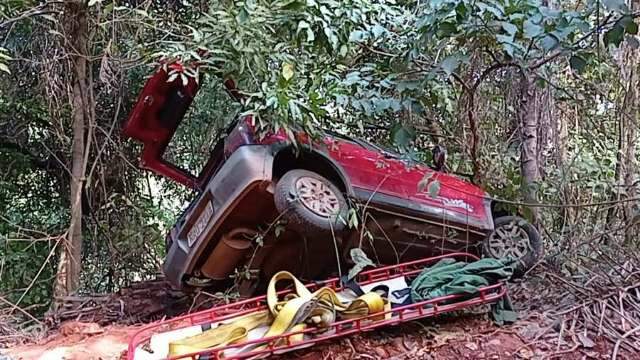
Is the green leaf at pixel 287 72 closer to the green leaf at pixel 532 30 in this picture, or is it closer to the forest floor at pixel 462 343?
the green leaf at pixel 532 30

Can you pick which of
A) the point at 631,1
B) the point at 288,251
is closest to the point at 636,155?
the point at 631,1

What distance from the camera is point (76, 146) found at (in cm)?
475

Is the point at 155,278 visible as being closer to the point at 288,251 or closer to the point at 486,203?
the point at 288,251

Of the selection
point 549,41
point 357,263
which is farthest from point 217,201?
point 549,41

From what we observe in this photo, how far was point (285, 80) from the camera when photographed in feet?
10.8

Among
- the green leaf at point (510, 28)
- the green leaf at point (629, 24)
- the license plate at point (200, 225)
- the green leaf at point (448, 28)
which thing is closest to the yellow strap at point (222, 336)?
the license plate at point (200, 225)

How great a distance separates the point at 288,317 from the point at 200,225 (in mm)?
1220

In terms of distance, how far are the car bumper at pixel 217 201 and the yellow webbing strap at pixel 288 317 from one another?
2.32ft

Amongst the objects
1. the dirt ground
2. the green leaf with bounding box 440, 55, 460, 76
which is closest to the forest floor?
the dirt ground

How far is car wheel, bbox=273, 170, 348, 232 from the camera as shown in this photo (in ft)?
10.5

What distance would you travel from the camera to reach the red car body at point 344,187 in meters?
3.42

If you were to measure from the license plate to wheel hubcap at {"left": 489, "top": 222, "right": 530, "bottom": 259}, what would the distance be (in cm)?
181

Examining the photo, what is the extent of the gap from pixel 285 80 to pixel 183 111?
0.95m

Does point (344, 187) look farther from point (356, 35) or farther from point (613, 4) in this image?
point (613, 4)
